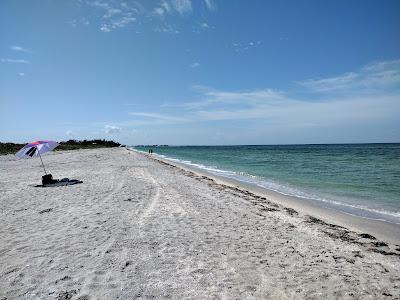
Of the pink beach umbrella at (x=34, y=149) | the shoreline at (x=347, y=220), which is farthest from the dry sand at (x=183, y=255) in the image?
the pink beach umbrella at (x=34, y=149)

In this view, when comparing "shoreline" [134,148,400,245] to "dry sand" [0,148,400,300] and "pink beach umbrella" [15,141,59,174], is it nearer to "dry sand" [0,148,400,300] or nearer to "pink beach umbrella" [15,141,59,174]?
"dry sand" [0,148,400,300]

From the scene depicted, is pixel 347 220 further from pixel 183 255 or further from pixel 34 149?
pixel 34 149

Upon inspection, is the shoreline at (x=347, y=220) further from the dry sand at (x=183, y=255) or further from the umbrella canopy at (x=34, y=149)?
the umbrella canopy at (x=34, y=149)

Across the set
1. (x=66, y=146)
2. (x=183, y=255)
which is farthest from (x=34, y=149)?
(x=66, y=146)

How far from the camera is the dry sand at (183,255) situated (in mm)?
5254

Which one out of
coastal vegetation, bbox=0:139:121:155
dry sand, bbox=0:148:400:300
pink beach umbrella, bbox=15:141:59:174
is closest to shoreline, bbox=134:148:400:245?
dry sand, bbox=0:148:400:300

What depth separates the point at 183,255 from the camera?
669 cm

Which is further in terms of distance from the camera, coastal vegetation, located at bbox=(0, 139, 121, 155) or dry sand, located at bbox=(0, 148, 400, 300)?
coastal vegetation, located at bbox=(0, 139, 121, 155)

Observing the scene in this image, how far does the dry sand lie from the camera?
525cm

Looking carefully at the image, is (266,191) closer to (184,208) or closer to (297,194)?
(297,194)

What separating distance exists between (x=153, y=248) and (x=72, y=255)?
5.51 ft

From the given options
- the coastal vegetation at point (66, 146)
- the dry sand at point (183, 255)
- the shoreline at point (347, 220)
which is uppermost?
the coastal vegetation at point (66, 146)

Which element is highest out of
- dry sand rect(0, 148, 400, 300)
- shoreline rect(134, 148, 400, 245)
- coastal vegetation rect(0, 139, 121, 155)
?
coastal vegetation rect(0, 139, 121, 155)

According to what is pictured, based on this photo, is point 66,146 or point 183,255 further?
point 66,146
